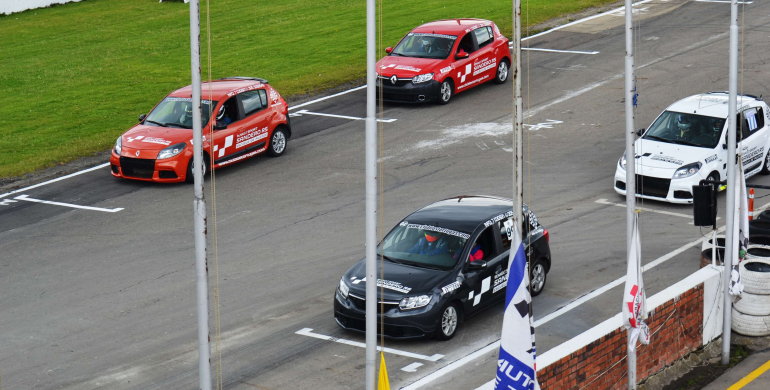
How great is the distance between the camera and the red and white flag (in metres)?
11.2

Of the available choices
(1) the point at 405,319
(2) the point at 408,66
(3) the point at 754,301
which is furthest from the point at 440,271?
(2) the point at 408,66

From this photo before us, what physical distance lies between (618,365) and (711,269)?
2.49 m

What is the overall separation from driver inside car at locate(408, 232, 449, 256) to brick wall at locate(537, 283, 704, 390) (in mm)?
2795

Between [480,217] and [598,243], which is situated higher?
[480,217]

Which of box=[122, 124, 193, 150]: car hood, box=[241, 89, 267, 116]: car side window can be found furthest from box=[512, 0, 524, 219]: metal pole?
box=[241, 89, 267, 116]: car side window

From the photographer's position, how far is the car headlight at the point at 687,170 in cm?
1828

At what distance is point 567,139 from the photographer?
878 inches

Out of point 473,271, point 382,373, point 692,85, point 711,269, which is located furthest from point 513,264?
point 692,85

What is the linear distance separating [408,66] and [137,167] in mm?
7523

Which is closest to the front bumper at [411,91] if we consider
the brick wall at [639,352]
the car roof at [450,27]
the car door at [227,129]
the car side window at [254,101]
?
the car roof at [450,27]

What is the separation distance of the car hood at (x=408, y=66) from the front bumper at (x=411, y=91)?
20 centimetres

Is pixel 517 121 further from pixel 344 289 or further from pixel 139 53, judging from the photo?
pixel 139 53

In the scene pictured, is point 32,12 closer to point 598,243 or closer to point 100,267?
point 100,267

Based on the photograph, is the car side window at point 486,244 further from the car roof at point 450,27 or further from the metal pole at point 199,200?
the car roof at point 450,27
